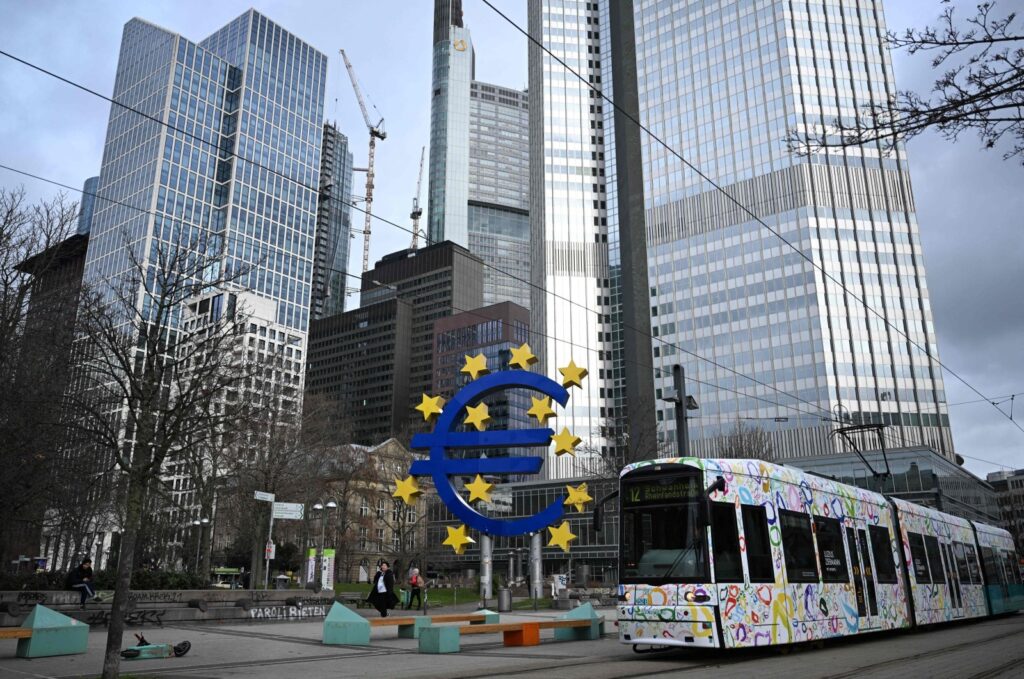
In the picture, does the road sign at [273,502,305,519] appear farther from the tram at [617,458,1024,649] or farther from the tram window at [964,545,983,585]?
the tram window at [964,545,983,585]

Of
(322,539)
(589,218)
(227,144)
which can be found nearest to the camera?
(322,539)

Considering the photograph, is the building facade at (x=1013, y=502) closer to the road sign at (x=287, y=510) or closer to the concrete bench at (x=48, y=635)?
the road sign at (x=287, y=510)

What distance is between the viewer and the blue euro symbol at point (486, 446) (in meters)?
23.9

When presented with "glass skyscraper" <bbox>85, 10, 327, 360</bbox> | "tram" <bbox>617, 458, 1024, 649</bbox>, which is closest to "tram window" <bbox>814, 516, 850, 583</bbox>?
"tram" <bbox>617, 458, 1024, 649</bbox>

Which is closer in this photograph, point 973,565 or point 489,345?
point 973,565

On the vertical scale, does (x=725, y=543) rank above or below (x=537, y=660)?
above

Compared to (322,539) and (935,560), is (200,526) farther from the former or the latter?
(935,560)

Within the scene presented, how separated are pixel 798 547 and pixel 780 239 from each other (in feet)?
268

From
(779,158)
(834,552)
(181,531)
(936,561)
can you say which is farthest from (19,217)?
(779,158)

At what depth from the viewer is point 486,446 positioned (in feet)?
79.6

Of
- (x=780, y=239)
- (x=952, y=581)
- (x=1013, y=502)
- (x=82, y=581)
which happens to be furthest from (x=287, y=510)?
(x=1013, y=502)

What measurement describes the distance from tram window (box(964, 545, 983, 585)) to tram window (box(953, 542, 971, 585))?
34cm

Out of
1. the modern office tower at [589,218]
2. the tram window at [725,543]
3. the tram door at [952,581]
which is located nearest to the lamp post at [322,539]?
the tram door at [952,581]

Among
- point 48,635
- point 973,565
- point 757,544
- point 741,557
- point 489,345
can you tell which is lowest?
point 48,635
